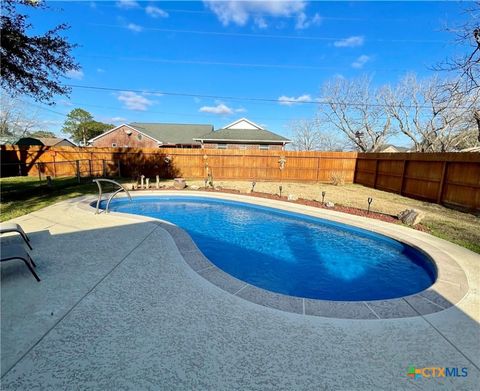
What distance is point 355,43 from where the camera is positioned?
1661 cm

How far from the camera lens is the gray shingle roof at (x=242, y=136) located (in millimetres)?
21266

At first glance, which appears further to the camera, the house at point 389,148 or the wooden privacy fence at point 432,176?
the house at point 389,148

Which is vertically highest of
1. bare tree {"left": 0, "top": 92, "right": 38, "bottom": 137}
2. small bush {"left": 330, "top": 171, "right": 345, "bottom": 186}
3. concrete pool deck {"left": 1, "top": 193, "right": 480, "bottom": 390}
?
bare tree {"left": 0, "top": 92, "right": 38, "bottom": 137}

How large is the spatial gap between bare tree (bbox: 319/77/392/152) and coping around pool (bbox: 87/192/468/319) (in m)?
20.4

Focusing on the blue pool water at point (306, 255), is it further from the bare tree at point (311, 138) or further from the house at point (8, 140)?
the house at point (8, 140)

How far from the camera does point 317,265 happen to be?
5414mm

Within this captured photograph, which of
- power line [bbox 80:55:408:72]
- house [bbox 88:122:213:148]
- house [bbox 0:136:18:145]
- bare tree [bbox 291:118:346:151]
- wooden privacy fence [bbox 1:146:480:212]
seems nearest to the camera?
wooden privacy fence [bbox 1:146:480:212]

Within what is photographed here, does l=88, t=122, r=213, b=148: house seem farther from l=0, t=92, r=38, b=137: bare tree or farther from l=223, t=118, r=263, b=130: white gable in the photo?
l=0, t=92, r=38, b=137: bare tree

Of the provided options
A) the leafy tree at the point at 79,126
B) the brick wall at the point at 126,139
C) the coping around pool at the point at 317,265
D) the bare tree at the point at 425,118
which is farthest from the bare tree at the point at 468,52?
the leafy tree at the point at 79,126

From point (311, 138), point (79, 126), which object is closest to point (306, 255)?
point (311, 138)

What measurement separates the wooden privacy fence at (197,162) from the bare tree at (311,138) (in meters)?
25.9

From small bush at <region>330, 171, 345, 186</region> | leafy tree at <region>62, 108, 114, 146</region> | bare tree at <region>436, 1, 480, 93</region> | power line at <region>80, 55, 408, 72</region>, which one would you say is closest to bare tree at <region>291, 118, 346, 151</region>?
power line at <region>80, 55, 408, 72</region>

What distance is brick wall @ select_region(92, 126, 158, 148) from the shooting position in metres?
27.6

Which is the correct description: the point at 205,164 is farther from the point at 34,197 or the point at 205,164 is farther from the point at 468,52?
the point at 468,52
